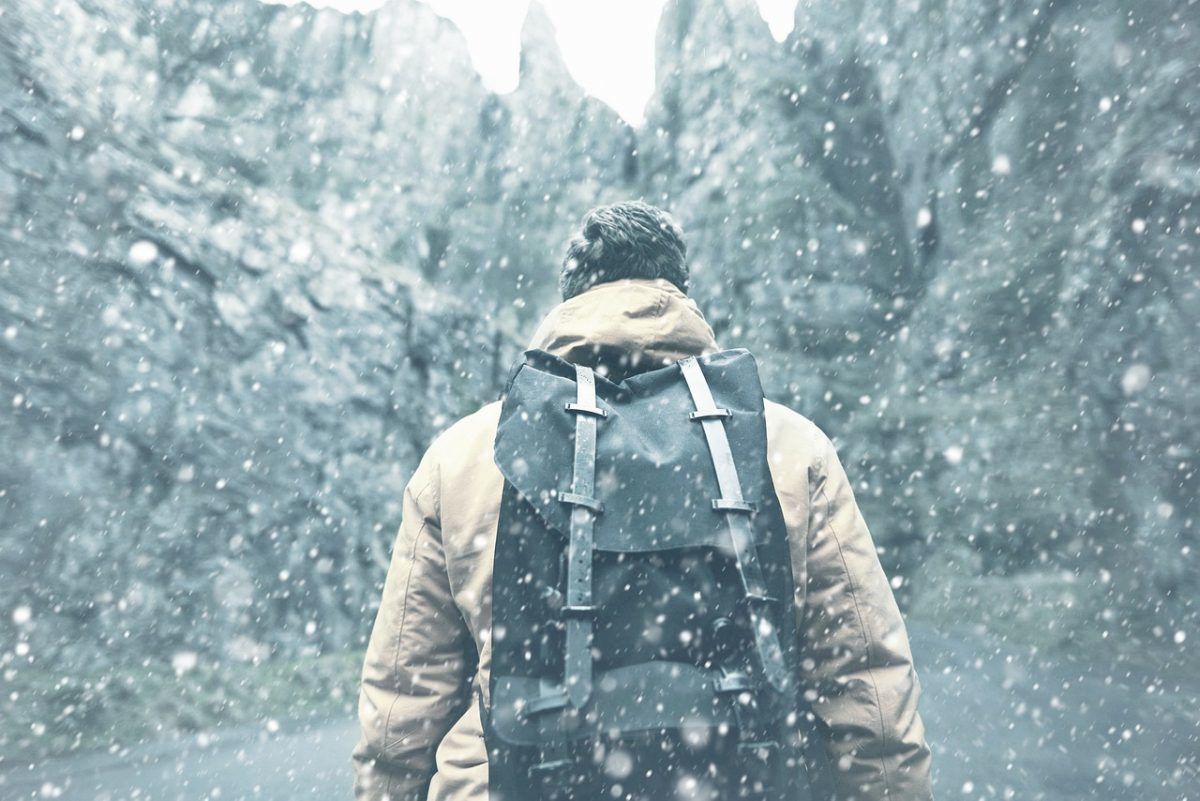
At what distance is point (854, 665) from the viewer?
155 cm

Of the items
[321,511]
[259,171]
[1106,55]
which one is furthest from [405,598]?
[259,171]

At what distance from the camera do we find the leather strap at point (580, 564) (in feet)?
4.05

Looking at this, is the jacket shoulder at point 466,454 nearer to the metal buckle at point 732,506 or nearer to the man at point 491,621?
the man at point 491,621

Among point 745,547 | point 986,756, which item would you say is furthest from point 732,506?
point 986,756

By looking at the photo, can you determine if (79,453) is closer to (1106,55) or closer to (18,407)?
(18,407)

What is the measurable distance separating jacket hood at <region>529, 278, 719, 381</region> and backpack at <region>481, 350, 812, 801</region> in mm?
203

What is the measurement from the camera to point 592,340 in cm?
158

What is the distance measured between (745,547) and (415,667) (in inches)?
36.0

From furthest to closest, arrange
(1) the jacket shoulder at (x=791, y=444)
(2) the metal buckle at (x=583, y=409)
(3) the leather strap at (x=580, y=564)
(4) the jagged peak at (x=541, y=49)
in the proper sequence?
(4) the jagged peak at (x=541, y=49)
(1) the jacket shoulder at (x=791, y=444)
(2) the metal buckle at (x=583, y=409)
(3) the leather strap at (x=580, y=564)

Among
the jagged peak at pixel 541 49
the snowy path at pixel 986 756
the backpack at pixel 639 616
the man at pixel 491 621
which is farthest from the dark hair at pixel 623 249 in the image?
the jagged peak at pixel 541 49

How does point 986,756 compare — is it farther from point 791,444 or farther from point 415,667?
point 415,667

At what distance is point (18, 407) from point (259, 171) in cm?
995

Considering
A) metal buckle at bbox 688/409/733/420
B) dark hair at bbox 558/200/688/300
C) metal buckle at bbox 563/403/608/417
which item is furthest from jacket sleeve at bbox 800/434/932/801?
dark hair at bbox 558/200/688/300

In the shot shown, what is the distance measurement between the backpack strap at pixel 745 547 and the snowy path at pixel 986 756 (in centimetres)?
430
